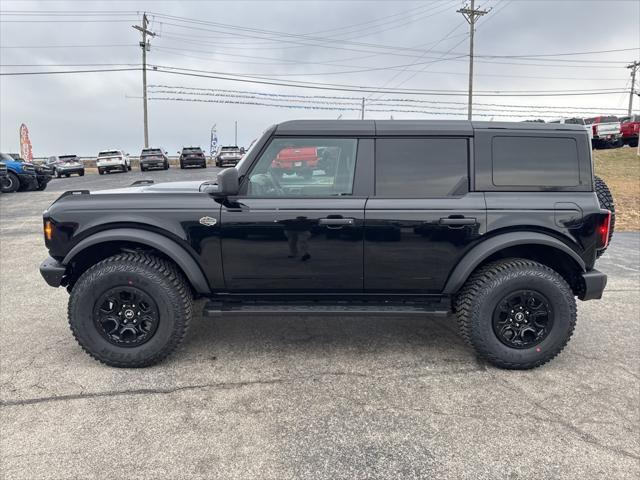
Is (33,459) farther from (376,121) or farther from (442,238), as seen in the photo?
(376,121)

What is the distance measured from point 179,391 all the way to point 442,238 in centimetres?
217

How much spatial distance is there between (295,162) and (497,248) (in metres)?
1.67

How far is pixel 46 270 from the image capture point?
3.46 meters

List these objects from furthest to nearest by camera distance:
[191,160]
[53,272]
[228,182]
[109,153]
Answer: [191,160] → [109,153] → [53,272] → [228,182]

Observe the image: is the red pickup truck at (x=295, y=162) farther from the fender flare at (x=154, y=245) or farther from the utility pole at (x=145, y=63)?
the utility pole at (x=145, y=63)

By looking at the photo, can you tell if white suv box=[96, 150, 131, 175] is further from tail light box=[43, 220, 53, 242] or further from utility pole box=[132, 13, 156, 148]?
tail light box=[43, 220, 53, 242]

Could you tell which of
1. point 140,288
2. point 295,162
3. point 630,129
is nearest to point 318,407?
point 140,288

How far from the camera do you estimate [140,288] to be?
340 cm

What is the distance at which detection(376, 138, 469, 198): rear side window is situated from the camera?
137 inches

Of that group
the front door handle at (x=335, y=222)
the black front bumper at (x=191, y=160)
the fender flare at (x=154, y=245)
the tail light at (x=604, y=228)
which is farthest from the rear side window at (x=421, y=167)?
the black front bumper at (x=191, y=160)

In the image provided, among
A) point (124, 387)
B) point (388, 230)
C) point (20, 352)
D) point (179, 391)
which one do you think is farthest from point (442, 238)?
point (20, 352)

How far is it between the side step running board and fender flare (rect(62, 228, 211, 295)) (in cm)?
26

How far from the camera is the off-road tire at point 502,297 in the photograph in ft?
11.2

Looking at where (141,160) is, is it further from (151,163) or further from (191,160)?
(191,160)
